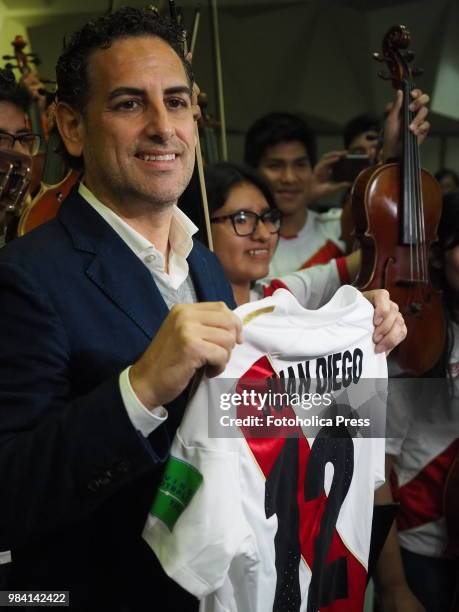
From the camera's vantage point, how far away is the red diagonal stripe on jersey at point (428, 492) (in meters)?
1.77

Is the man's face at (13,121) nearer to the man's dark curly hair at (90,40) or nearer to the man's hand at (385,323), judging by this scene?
the man's dark curly hair at (90,40)

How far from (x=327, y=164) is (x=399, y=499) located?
150cm

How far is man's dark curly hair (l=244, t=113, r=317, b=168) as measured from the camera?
111 inches

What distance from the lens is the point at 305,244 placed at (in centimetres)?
271

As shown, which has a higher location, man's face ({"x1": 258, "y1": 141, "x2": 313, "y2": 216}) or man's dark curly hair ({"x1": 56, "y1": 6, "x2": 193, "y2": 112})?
man's face ({"x1": 258, "y1": 141, "x2": 313, "y2": 216})

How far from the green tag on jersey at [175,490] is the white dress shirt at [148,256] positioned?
0.30 feet

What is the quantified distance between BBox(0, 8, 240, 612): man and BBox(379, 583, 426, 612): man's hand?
0.71 meters

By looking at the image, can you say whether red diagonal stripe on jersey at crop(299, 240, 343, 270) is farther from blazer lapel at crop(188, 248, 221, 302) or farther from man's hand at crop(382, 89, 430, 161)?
blazer lapel at crop(188, 248, 221, 302)

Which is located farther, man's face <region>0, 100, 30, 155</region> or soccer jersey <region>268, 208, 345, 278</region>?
soccer jersey <region>268, 208, 345, 278</region>

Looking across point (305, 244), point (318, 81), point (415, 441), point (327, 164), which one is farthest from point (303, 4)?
point (415, 441)

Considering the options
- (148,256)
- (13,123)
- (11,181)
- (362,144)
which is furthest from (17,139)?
(362,144)

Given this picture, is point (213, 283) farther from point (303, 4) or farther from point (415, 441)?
point (303, 4)

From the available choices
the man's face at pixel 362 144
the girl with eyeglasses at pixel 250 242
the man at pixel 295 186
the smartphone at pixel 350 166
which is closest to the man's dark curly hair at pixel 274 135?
the man at pixel 295 186

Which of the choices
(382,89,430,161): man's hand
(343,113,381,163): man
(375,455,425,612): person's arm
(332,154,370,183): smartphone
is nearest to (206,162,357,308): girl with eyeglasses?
(382,89,430,161): man's hand
